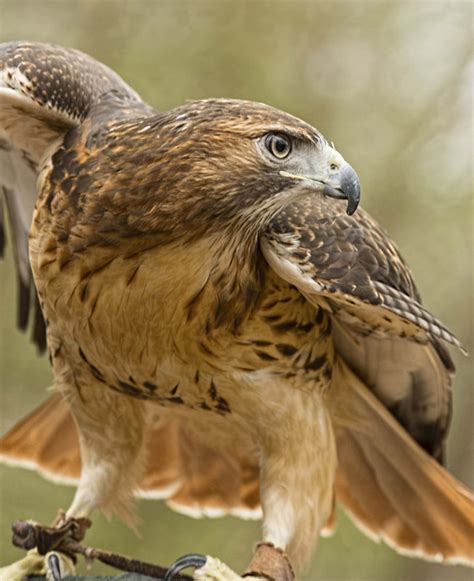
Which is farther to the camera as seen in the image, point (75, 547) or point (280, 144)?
point (75, 547)

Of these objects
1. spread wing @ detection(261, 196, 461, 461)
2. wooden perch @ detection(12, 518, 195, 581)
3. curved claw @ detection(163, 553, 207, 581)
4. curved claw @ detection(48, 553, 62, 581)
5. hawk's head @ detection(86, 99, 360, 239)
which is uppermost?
hawk's head @ detection(86, 99, 360, 239)

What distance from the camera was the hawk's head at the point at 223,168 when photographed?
10.4ft

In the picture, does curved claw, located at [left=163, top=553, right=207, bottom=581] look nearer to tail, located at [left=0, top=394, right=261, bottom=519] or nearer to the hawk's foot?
the hawk's foot

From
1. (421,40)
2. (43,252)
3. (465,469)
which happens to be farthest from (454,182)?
(43,252)

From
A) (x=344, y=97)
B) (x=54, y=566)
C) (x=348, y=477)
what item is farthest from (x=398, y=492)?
(x=344, y=97)

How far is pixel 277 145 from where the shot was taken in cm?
317

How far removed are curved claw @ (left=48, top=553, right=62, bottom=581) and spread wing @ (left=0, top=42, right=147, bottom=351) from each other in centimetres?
135

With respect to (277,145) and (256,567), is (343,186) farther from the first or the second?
(256,567)

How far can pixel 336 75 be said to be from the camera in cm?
765

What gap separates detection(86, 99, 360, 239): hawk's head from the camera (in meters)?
3.16

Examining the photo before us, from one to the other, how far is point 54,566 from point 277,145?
1.60 meters

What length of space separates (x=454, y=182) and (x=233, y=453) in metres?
3.41

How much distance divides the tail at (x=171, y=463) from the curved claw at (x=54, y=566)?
0.79m

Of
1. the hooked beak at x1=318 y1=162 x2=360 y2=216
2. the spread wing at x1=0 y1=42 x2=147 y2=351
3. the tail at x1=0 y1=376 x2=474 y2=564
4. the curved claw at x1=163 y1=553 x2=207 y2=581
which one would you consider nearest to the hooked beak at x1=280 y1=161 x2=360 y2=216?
the hooked beak at x1=318 y1=162 x2=360 y2=216
